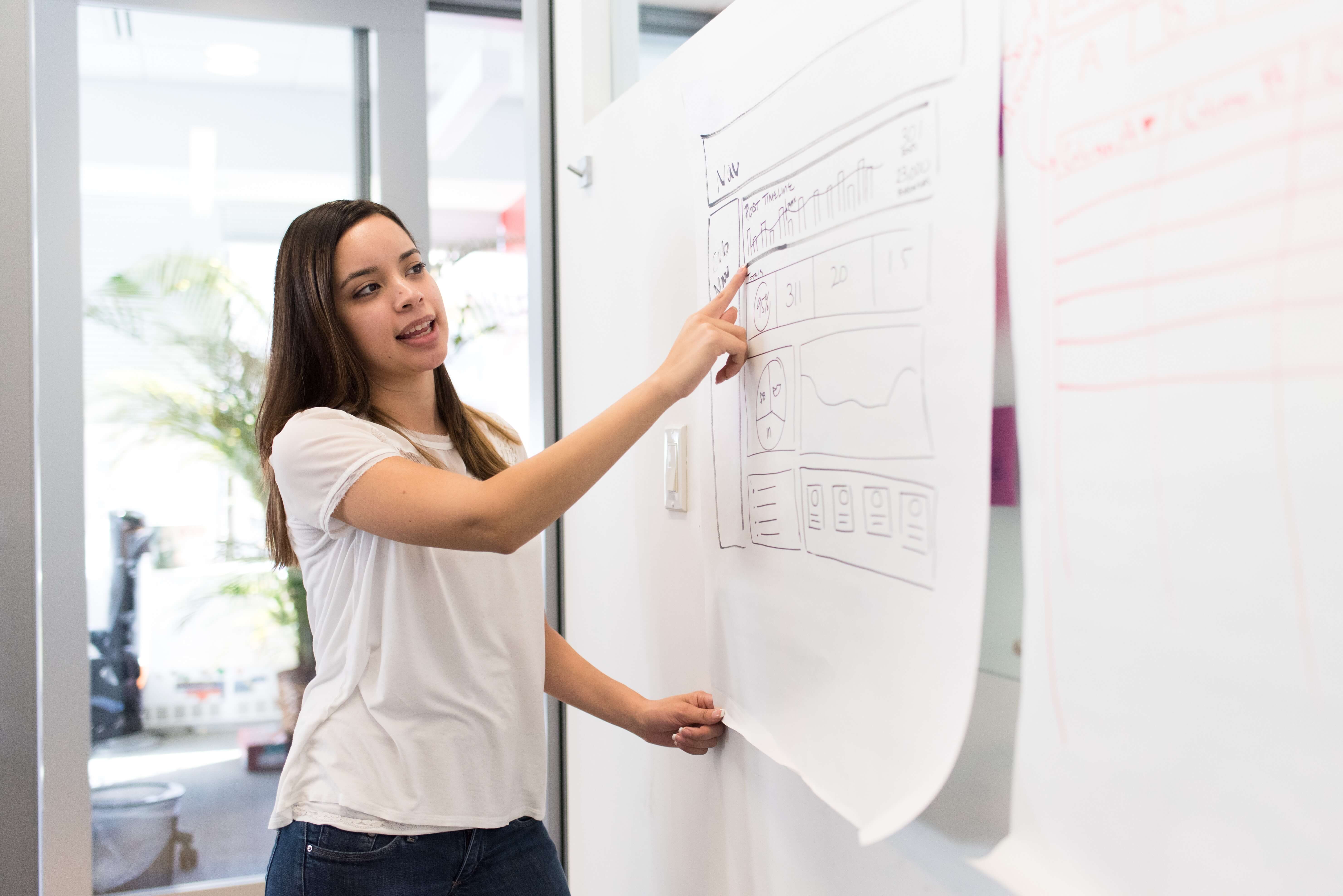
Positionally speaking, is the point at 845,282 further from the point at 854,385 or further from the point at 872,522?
the point at 872,522

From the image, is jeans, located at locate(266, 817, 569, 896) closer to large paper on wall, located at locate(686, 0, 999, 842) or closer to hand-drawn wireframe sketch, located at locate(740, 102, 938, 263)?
large paper on wall, located at locate(686, 0, 999, 842)

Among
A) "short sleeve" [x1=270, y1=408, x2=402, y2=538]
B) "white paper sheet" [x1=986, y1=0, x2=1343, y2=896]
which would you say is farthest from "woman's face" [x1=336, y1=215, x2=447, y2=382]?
"white paper sheet" [x1=986, y1=0, x2=1343, y2=896]

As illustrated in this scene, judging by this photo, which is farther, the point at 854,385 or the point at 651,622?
the point at 651,622

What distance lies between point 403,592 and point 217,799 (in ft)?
5.34

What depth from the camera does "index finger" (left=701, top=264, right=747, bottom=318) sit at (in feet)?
3.27

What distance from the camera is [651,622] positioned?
1.31m

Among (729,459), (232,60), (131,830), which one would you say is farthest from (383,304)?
(131,830)

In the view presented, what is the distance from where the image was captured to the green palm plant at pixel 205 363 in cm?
220

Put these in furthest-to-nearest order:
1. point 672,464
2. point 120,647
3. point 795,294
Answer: point 120,647 < point 672,464 < point 795,294

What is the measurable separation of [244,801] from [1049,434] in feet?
7.61

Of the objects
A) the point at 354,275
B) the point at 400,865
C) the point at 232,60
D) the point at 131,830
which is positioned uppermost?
the point at 232,60

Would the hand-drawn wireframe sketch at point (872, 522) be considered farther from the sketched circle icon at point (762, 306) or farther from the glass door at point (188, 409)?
the glass door at point (188, 409)

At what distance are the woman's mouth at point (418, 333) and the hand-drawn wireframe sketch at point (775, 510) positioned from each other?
0.43m

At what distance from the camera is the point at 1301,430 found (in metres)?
0.46
